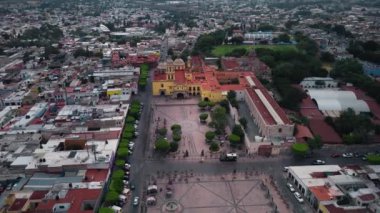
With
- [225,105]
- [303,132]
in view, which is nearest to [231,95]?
[225,105]

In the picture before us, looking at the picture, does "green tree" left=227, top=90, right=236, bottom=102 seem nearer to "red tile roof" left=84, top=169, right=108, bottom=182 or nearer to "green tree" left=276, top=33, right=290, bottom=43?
"red tile roof" left=84, top=169, right=108, bottom=182

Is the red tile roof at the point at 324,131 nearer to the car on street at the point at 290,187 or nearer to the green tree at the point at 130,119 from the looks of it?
the car on street at the point at 290,187

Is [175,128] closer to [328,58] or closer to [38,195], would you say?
[38,195]

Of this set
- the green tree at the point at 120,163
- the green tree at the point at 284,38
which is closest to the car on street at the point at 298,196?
the green tree at the point at 120,163

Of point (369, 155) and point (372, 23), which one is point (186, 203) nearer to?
point (369, 155)

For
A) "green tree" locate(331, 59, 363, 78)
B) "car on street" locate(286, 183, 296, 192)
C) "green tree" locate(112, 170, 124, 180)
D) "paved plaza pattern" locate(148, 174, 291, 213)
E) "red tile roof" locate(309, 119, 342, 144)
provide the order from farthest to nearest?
1. "green tree" locate(331, 59, 363, 78)
2. "red tile roof" locate(309, 119, 342, 144)
3. "green tree" locate(112, 170, 124, 180)
4. "car on street" locate(286, 183, 296, 192)
5. "paved plaza pattern" locate(148, 174, 291, 213)

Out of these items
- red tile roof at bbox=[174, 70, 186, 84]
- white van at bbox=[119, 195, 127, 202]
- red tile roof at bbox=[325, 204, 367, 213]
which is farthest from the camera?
red tile roof at bbox=[174, 70, 186, 84]

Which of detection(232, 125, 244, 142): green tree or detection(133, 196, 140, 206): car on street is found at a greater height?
detection(232, 125, 244, 142): green tree

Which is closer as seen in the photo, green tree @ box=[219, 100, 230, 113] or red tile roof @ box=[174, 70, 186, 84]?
green tree @ box=[219, 100, 230, 113]

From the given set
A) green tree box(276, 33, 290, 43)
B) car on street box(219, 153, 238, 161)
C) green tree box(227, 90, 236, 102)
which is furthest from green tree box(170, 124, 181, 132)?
green tree box(276, 33, 290, 43)
